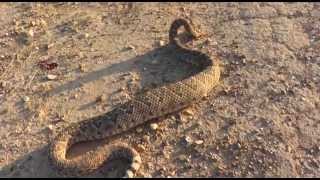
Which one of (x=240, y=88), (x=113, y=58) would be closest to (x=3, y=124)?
(x=113, y=58)

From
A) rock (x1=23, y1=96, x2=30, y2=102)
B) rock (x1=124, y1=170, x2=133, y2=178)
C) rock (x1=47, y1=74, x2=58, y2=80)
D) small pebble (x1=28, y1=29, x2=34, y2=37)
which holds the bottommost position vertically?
rock (x1=124, y1=170, x2=133, y2=178)

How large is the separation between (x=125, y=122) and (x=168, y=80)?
109 cm

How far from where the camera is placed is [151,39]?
9.18 meters

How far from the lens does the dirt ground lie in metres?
7.14

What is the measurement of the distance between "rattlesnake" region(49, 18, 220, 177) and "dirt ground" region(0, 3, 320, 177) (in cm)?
14

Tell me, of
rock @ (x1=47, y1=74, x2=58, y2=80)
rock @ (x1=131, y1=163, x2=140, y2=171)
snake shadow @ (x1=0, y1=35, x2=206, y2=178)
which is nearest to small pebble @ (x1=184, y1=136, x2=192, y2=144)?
rock @ (x1=131, y1=163, x2=140, y2=171)

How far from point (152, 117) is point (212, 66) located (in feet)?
3.85

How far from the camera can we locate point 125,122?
24.7 feet

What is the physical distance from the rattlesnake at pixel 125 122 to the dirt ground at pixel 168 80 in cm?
14

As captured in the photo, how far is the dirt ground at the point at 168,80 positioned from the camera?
7.14 m

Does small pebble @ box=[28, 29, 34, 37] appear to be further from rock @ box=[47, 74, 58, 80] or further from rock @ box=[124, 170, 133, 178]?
rock @ box=[124, 170, 133, 178]

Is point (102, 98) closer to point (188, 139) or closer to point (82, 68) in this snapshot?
point (82, 68)

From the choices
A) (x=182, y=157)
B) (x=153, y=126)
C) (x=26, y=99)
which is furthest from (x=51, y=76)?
(x=182, y=157)

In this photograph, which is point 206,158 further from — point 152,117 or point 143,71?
point 143,71
